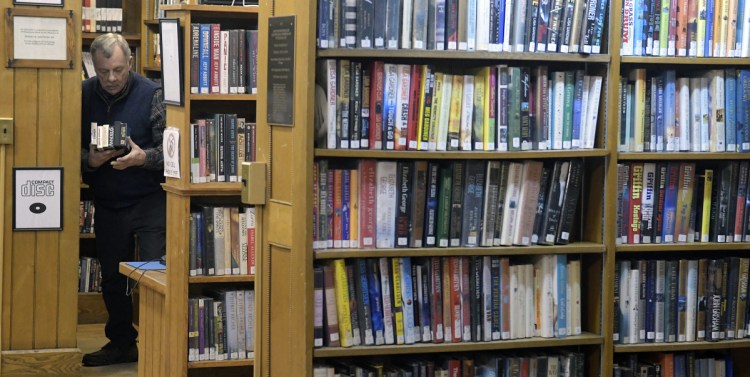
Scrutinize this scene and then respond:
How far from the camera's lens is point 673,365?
425 cm

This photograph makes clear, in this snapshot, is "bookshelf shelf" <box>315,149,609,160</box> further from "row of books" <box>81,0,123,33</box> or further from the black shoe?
"row of books" <box>81,0,123,33</box>

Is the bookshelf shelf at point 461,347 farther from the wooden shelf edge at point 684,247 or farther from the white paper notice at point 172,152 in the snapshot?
the white paper notice at point 172,152

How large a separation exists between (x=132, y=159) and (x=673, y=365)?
2.97 meters

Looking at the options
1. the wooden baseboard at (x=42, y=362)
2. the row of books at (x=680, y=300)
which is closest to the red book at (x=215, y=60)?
the wooden baseboard at (x=42, y=362)

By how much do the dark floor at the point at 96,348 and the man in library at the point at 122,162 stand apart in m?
0.28

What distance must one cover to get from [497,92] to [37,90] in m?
2.64

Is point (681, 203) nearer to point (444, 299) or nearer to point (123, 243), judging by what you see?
point (444, 299)

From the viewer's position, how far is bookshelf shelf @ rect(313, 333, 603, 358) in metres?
3.77

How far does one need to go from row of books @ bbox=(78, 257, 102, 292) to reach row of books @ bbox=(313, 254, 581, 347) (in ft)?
13.0

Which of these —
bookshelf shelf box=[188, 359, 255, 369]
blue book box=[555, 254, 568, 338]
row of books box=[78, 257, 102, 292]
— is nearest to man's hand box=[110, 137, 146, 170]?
bookshelf shelf box=[188, 359, 255, 369]

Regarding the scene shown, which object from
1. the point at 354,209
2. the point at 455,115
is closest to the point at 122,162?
the point at 354,209

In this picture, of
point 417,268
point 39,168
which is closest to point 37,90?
point 39,168

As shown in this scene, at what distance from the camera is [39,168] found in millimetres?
5625

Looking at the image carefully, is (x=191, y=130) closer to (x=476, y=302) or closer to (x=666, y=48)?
(x=476, y=302)
